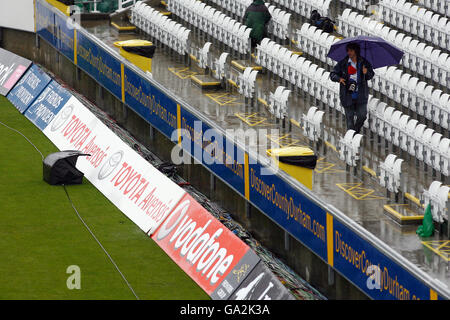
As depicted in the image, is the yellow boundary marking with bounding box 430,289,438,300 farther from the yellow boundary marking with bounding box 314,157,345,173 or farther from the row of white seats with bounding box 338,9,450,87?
the row of white seats with bounding box 338,9,450,87

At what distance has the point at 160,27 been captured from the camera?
24.2 meters

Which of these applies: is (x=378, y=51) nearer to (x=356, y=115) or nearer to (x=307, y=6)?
(x=356, y=115)

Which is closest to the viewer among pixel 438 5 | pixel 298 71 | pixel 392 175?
pixel 392 175

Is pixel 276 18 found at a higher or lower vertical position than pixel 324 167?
higher

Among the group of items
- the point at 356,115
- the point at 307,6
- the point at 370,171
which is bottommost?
the point at 370,171

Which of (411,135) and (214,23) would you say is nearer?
(411,135)

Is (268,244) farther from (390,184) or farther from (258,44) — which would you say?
(258,44)

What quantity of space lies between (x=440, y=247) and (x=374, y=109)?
411cm

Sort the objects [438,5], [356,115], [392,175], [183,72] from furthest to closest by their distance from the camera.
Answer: [183,72] < [438,5] < [356,115] < [392,175]

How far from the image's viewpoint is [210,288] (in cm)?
1457

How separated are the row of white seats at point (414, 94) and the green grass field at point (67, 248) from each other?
489 centimetres

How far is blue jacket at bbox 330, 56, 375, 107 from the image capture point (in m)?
17.5

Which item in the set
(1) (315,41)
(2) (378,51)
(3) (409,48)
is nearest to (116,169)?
(2) (378,51)

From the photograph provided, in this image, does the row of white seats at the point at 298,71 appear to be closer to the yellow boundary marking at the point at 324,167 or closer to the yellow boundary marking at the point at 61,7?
the yellow boundary marking at the point at 324,167
